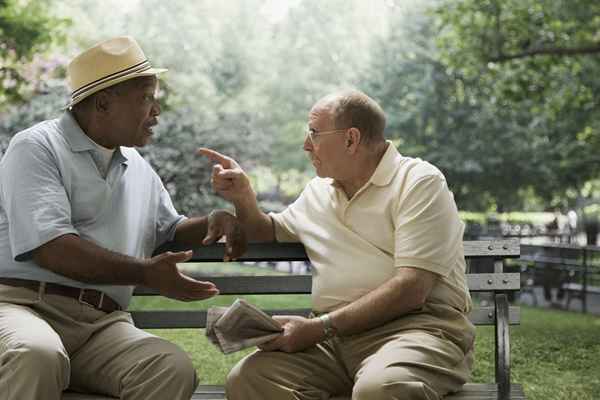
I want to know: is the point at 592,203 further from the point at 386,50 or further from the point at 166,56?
the point at 166,56

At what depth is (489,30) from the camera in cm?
1335

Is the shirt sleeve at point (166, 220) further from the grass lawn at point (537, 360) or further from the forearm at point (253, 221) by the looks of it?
the grass lawn at point (537, 360)

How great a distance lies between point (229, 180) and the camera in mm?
3438

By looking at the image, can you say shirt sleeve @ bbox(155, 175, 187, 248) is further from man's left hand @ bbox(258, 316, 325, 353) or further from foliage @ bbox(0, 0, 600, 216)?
foliage @ bbox(0, 0, 600, 216)

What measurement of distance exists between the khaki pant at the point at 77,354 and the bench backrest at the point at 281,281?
0.30 metres

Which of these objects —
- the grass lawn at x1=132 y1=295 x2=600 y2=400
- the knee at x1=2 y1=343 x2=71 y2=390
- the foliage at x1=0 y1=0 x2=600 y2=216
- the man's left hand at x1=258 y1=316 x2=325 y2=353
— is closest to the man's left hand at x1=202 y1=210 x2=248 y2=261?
the man's left hand at x1=258 y1=316 x2=325 y2=353

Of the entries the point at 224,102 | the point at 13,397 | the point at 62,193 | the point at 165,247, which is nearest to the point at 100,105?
the point at 62,193

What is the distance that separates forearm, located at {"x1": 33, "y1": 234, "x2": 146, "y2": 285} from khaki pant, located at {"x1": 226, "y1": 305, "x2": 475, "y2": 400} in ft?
1.58

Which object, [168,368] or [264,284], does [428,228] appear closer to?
[264,284]

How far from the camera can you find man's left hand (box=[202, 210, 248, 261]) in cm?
346

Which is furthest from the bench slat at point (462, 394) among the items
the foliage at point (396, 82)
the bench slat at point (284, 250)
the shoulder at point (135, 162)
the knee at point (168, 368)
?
the foliage at point (396, 82)

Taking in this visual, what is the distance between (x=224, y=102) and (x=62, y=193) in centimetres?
3222

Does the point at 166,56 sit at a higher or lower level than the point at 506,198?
higher

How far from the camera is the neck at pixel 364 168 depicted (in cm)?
336
